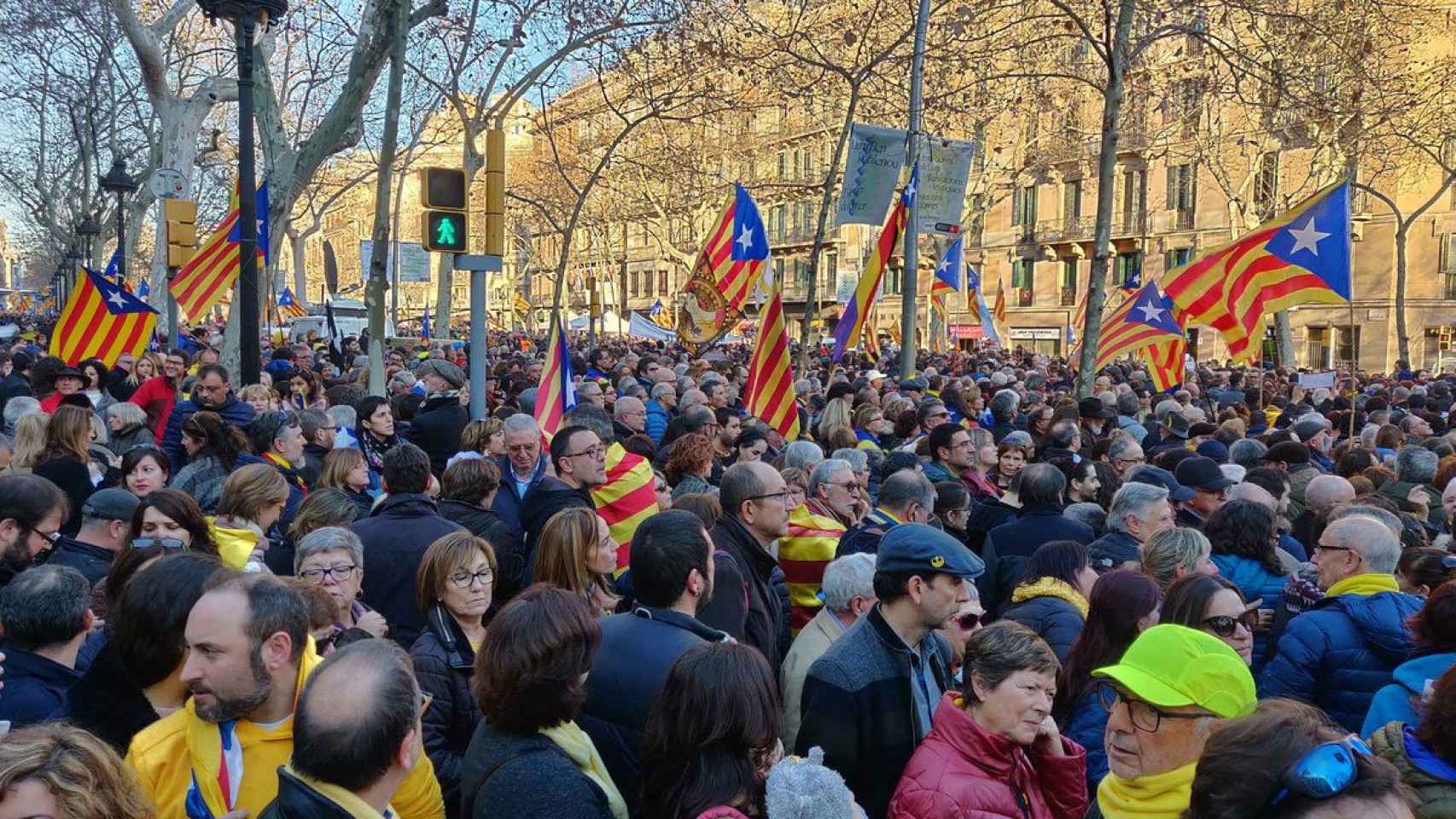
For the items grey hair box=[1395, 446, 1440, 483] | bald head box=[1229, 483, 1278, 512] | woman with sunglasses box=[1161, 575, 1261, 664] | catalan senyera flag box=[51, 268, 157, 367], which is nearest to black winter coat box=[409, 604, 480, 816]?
woman with sunglasses box=[1161, 575, 1261, 664]

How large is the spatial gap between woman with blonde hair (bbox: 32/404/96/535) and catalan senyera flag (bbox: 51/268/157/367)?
5.88 meters

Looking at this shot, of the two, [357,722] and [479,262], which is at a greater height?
[479,262]

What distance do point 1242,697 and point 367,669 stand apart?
6.06ft

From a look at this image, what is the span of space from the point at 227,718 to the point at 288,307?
3742 cm

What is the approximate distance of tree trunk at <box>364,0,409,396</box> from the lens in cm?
1113

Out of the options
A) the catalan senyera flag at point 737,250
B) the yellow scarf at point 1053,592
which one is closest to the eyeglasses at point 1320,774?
the yellow scarf at point 1053,592

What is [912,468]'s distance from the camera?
229 inches

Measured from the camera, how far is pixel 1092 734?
3588 millimetres

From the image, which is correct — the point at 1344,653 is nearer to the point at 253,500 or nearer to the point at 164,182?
the point at 253,500

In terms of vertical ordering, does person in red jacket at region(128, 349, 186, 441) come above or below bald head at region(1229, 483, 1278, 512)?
above

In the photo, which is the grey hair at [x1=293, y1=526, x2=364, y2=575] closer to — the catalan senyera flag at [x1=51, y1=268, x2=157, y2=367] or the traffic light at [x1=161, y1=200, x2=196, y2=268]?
the catalan senyera flag at [x1=51, y1=268, x2=157, y2=367]

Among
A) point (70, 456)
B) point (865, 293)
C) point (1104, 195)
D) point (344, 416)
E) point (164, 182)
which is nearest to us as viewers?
point (70, 456)

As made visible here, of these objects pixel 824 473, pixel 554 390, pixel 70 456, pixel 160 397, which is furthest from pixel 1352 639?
pixel 160 397

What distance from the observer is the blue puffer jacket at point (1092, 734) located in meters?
3.57
